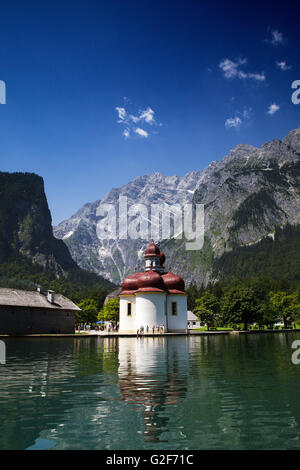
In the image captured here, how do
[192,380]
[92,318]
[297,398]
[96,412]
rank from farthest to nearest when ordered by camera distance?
[92,318]
[192,380]
[297,398]
[96,412]

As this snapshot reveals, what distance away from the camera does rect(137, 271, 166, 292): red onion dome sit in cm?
6575

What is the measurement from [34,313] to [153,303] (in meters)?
19.3

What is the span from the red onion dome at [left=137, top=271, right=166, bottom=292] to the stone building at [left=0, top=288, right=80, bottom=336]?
12.5 metres

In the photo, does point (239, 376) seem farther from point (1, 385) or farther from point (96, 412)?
point (1, 385)

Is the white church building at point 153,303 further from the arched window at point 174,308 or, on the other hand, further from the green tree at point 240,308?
the green tree at point 240,308

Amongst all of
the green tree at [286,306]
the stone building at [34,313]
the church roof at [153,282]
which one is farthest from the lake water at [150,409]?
the green tree at [286,306]

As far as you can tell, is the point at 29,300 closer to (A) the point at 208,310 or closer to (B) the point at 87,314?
(B) the point at 87,314

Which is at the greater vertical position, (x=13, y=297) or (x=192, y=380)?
(x=13, y=297)

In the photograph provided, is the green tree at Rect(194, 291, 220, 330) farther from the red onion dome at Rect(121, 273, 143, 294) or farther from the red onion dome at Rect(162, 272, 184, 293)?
the red onion dome at Rect(121, 273, 143, 294)
